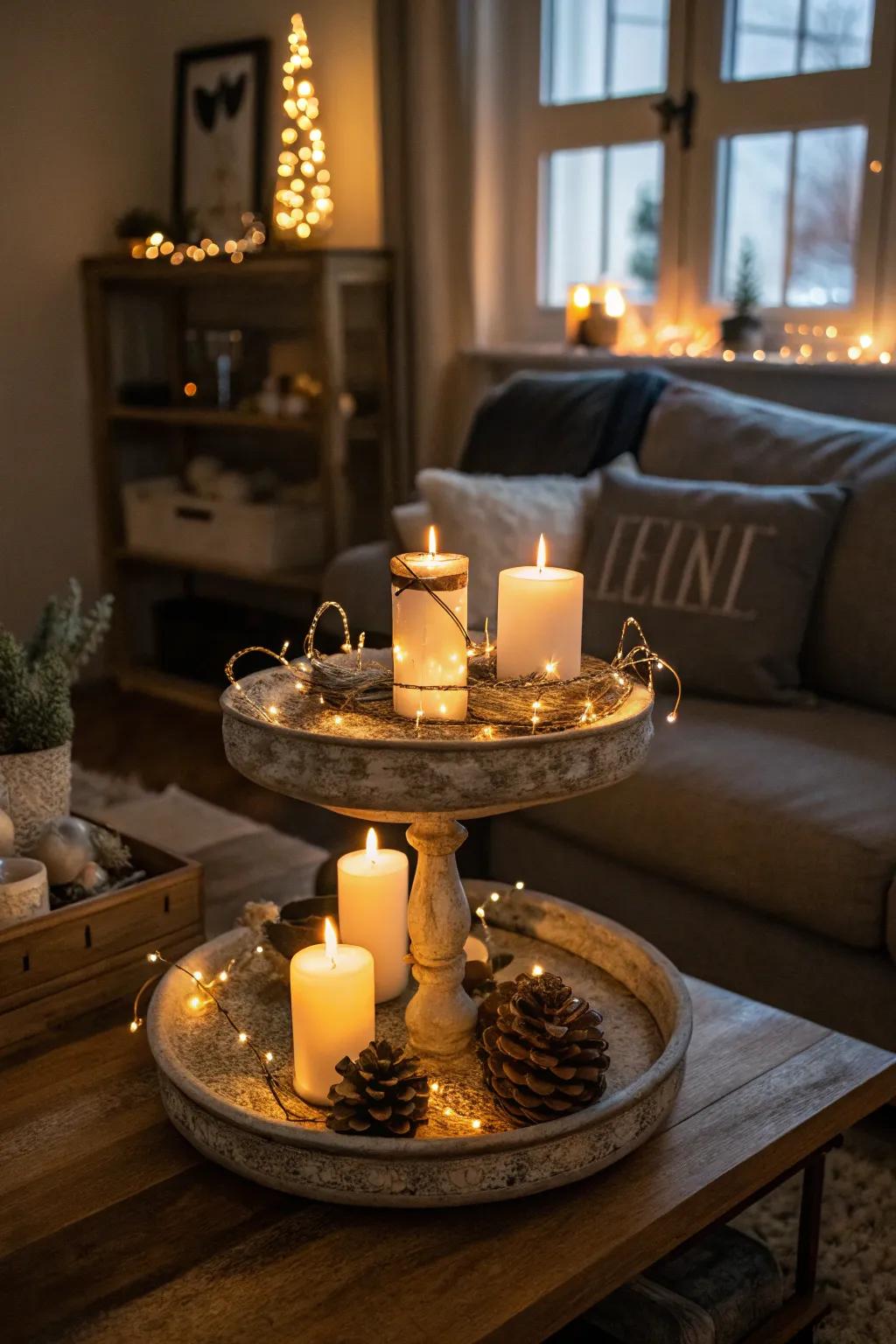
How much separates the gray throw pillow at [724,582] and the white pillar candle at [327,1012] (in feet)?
3.73

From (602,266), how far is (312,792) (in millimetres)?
2639

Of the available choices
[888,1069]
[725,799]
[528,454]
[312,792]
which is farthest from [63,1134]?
[528,454]

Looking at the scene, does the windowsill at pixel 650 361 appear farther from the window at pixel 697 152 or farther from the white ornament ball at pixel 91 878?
the white ornament ball at pixel 91 878

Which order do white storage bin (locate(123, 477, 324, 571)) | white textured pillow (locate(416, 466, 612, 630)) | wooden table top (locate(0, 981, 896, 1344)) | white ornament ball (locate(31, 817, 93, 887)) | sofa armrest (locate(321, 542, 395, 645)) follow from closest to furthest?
wooden table top (locate(0, 981, 896, 1344))
white ornament ball (locate(31, 817, 93, 887))
white textured pillow (locate(416, 466, 612, 630))
sofa armrest (locate(321, 542, 395, 645))
white storage bin (locate(123, 477, 324, 571))

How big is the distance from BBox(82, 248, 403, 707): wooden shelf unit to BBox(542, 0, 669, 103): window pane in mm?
616

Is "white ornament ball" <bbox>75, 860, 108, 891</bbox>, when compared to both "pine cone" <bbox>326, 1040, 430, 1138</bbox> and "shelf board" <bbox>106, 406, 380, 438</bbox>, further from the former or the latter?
"shelf board" <bbox>106, 406, 380, 438</bbox>

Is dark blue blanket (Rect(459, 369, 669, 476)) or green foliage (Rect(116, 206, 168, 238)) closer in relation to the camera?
dark blue blanket (Rect(459, 369, 669, 476))

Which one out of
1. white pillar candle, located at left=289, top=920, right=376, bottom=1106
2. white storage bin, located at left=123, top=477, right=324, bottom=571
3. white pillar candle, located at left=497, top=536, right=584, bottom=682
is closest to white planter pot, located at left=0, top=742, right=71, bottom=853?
white pillar candle, located at left=289, top=920, right=376, bottom=1106

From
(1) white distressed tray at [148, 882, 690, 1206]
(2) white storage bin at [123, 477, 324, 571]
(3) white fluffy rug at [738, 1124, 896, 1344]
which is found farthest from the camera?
(2) white storage bin at [123, 477, 324, 571]

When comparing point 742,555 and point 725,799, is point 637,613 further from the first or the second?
point 725,799

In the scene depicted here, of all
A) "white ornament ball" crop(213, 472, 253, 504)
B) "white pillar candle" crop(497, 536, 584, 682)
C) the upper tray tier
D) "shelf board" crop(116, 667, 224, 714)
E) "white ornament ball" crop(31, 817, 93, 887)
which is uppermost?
"white pillar candle" crop(497, 536, 584, 682)

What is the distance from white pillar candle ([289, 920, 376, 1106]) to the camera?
120 centimetres

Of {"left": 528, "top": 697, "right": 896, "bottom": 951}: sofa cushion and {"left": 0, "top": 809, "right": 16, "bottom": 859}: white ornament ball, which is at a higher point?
{"left": 0, "top": 809, "right": 16, "bottom": 859}: white ornament ball

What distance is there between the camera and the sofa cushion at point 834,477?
7.20 ft
